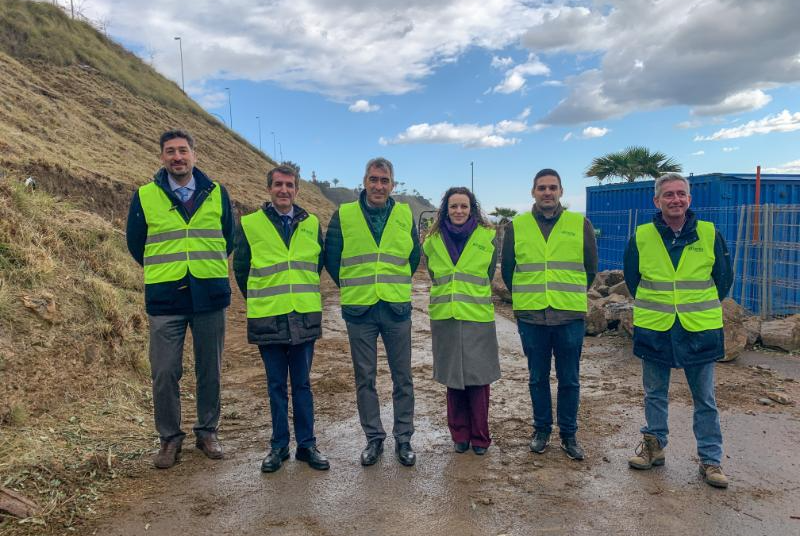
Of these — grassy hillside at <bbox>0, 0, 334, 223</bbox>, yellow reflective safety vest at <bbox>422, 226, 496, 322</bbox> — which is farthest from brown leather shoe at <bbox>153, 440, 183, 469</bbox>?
grassy hillside at <bbox>0, 0, 334, 223</bbox>

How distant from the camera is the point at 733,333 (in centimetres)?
666

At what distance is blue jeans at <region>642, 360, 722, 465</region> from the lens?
3627 millimetres

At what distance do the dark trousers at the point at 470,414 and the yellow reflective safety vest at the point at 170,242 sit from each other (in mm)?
2043

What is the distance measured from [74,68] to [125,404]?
22378 millimetres

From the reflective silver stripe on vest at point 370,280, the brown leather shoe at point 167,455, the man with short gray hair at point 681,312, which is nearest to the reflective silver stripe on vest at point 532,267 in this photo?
the man with short gray hair at point 681,312

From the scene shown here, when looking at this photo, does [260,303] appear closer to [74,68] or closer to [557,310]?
[557,310]

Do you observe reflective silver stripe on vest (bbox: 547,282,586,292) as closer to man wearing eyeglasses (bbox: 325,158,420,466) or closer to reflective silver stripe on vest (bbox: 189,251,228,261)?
man wearing eyeglasses (bbox: 325,158,420,466)

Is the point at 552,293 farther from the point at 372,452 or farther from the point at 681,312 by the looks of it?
the point at 372,452

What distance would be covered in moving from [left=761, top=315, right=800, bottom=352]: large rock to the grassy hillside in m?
11.3

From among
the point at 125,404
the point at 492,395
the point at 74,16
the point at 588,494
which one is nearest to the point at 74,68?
the point at 74,16

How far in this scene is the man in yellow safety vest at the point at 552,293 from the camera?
3.97 m

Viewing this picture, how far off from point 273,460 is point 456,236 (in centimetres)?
208

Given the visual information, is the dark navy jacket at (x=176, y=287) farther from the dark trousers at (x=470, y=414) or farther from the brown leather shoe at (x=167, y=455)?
the dark trousers at (x=470, y=414)

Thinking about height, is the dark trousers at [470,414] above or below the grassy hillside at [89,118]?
below
